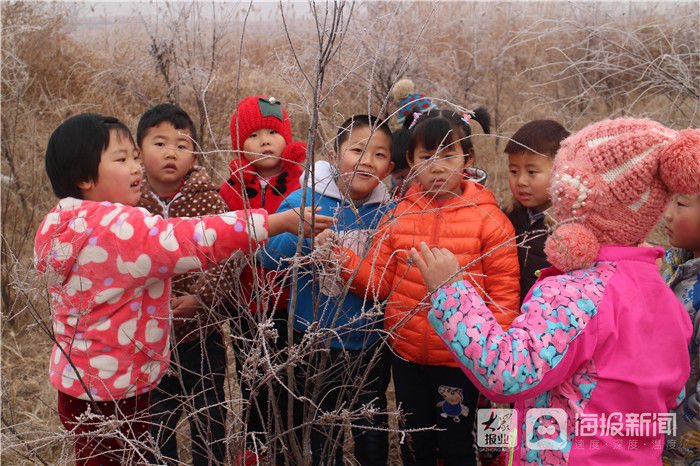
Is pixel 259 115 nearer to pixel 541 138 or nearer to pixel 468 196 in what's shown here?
pixel 468 196

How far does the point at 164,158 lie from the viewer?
89.3 inches

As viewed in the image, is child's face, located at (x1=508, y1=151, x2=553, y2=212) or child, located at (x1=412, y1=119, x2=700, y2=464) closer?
child, located at (x1=412, y1=119, x2=700, y2=464)

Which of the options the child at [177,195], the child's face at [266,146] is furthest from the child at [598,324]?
the child's face at [266,146]

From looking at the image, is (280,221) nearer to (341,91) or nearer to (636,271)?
(636,271)

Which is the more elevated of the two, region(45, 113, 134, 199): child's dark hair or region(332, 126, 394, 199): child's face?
region(45, 113, 134, 199): child's dark hair

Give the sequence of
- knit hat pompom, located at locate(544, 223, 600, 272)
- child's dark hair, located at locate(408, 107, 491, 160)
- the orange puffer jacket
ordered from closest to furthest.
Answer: knit hat pompom, located at locate(544, 223, 600, 272)
the orange puffer jacket
child's dark hair, located at locate(408, 107, 491, 160)

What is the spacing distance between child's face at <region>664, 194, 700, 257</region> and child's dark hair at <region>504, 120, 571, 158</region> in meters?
0.56

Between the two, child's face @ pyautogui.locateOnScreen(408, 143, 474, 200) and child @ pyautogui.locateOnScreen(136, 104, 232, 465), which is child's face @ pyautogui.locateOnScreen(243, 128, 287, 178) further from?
child's face @ pyautogui.locateOnScreen(408, 143, 474, 200)

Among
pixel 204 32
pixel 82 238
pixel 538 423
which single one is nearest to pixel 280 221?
pixel 82 238

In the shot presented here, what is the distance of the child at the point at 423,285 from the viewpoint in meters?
1.95

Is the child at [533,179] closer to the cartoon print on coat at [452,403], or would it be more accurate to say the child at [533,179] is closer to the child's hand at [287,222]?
the cartoon print on coat at [452,403]

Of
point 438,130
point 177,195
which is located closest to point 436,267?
point 438,130

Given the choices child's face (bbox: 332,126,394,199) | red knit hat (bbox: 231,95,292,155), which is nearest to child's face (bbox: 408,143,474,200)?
child's face (bbox: 332,126,394,199)

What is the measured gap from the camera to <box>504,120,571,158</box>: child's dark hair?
83.7 inches
